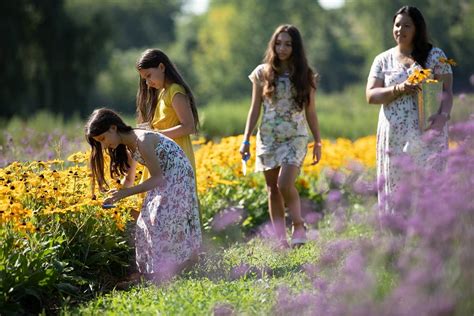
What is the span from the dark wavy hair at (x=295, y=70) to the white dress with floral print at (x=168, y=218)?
138 cm

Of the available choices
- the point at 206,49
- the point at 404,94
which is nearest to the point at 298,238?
the point at 404,94

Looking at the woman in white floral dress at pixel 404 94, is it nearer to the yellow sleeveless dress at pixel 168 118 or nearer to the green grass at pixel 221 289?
the green grass at pixel 221 289

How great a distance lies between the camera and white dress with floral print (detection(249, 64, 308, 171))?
643cm

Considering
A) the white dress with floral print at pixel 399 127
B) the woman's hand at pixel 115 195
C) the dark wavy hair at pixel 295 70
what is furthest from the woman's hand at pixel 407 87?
the woman's hand at pixel 115 195

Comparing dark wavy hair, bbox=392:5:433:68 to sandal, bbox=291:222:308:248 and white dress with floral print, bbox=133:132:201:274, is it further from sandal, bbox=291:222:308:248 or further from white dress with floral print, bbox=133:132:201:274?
white dress with floral print, bbox=133:132:201:274

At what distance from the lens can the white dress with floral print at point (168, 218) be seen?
5176 millimetres

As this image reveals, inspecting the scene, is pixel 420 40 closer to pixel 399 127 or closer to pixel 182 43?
pixel 399 127

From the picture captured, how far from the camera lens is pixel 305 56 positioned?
21.1 ft

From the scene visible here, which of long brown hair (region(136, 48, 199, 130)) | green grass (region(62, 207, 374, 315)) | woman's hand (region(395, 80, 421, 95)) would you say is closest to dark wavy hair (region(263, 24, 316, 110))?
long brown hair (region(136, 48, 199, 130))

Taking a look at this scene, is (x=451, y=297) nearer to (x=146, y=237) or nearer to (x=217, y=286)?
(x=217, y=286)

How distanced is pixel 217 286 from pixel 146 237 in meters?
0.86

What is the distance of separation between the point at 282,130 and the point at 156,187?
5.20ft

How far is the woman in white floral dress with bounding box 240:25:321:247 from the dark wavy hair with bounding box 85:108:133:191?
4.88 feet

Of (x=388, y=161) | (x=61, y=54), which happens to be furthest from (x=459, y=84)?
(x=388, y=161)
